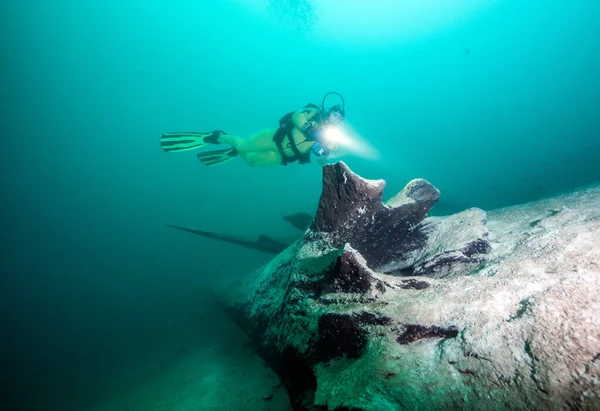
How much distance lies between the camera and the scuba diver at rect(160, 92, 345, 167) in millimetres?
6879

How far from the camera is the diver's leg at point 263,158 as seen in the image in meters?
7.99

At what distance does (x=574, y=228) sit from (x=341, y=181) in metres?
2.45

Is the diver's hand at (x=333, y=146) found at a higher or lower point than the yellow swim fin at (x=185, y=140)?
lower

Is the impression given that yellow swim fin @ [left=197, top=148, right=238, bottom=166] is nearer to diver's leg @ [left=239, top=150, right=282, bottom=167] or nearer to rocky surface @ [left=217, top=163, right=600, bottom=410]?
diver's leg @ [left=239, top=150, right=282, bottom=167]

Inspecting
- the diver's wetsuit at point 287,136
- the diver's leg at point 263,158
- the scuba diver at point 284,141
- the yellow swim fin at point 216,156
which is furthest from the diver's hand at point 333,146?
the yellow swim fin at point 216,156

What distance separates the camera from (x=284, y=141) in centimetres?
758

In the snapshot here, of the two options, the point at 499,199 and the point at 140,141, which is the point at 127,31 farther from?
the point at 499,199

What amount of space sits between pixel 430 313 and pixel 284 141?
6.36 meters

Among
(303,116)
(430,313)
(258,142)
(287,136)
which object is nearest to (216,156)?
(258,142)

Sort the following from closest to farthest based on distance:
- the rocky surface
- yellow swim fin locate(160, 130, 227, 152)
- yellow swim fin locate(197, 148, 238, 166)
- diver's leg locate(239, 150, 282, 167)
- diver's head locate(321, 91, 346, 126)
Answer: the rocky surface
diver's head locate(321, 91, 346, 126)
diver's leg locate(239, 150, 282, 167)
yellow swim fin locate(160, 130, 227, 152)
yellow swim fin locate(197, 148, 238, 166)

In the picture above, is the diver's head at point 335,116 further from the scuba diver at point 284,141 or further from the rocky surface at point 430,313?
the rocky surface at point 430,313

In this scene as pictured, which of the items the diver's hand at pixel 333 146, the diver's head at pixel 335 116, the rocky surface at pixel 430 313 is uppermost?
the diver's head at pixel 335 116

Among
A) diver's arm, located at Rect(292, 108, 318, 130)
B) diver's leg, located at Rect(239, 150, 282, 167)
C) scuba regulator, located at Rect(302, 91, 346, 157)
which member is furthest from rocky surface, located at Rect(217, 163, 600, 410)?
diver's leg, located at Rect(239, 150, 282, 167)

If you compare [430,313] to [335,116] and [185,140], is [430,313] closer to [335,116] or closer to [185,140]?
[335,116]
